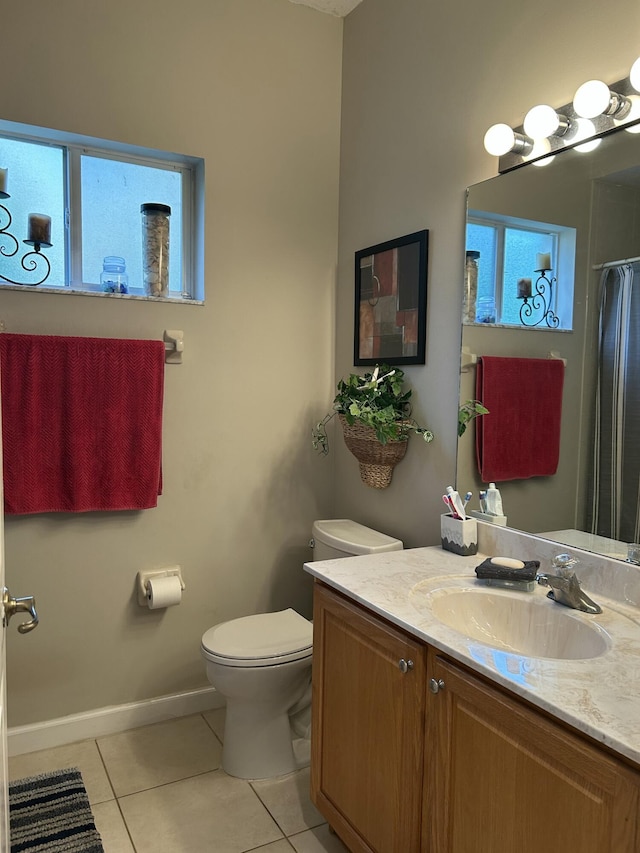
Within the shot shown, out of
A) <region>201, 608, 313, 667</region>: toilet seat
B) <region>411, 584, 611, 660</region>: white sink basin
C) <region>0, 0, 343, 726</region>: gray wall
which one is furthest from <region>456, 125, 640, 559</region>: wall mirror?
<region>0, 0, 343, 726</region>: gray wall

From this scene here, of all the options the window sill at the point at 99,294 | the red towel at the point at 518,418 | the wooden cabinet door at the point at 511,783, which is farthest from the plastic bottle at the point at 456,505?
the window sill at the point at 99,294

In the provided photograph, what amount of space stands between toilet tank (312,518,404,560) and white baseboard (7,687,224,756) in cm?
78

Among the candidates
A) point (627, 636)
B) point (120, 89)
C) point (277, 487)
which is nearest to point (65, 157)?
point (120, 89)

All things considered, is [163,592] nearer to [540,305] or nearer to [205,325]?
[205,325]

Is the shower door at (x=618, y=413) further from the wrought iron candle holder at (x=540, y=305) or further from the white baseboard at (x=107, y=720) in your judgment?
the white baseboard at (x=107, y=720)

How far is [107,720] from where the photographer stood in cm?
243

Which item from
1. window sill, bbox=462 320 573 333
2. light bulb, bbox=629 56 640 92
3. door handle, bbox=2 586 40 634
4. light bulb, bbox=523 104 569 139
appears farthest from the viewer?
window sill, bbox=462 320 573 333

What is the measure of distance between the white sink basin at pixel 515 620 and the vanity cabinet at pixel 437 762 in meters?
0.20

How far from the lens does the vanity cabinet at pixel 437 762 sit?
1.02 m

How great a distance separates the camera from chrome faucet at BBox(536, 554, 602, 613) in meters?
1.48

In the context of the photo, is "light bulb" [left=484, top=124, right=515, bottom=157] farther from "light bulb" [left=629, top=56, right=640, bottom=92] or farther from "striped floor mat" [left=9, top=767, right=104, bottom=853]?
"striped floor mat" [left=9, top=767, right=104, bottom=853]

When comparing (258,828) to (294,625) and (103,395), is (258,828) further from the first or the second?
(103,395)

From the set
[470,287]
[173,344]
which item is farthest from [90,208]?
[470,287]

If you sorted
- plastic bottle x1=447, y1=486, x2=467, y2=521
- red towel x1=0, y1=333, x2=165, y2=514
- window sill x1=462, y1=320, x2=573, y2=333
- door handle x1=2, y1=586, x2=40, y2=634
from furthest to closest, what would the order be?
1. red towel x1=0, y1=333, x2=165, y2=514
2. plastic bottle x1=447, y1=486, x2=467, y2=521
3. window sill x1=462, y1=320, x2=573, y2=333
4. door handle x1=2, y1=586, x2=40, y2=634
